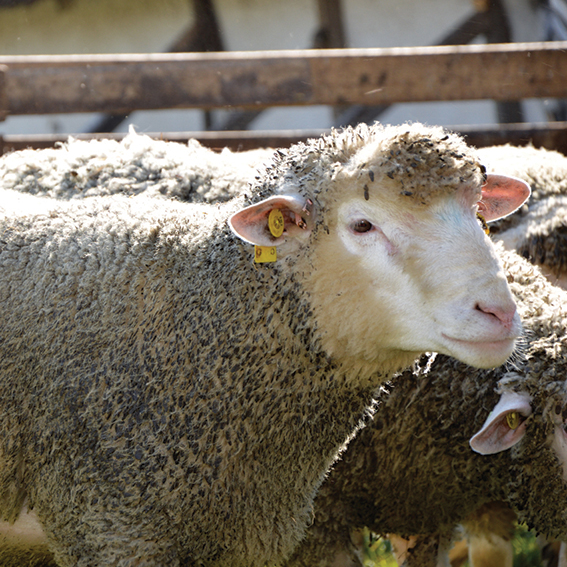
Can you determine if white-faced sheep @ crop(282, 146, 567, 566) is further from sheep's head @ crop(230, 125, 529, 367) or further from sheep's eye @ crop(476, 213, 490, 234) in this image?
sheep's head @ crop(230, 125, 529, 367)

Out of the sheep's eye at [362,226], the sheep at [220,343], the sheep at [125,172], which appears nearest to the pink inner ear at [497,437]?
the sheep at [220,343]

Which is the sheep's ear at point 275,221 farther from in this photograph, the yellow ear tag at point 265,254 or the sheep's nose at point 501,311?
the sheep's nose at point 501,311

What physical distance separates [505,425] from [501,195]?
2.58 ft

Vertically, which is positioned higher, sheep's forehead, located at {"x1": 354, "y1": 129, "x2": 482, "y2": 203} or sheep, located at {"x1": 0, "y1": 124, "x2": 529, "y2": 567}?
sheep's forehead, located at {"x1": 354, "y1": 129, "x2": 482, "y2": 203}

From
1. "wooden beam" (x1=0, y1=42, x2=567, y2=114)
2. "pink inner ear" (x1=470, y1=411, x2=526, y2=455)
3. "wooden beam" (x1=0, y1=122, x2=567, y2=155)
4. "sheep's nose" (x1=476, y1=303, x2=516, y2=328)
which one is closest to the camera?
"sheep's nose" (x1=476, y1=303, x2=516, y2=328)

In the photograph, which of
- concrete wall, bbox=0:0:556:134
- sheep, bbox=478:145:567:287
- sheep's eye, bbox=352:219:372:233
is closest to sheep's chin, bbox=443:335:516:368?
sheep's eye, bbox=352:219:372:233

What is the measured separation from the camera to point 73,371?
224 cm

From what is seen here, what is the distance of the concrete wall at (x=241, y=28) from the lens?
865 centimetres

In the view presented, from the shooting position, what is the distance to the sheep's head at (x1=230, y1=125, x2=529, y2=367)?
1890 mm

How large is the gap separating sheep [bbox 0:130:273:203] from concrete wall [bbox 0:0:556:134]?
5404 mm

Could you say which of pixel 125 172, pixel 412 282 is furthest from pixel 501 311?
pixel 125 172

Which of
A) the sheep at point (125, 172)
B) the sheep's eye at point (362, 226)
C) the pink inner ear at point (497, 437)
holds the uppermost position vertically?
the sheep's eye at point (362, 226)

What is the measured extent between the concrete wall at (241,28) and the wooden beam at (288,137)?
3.48 meters

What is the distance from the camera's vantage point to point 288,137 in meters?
5.05
